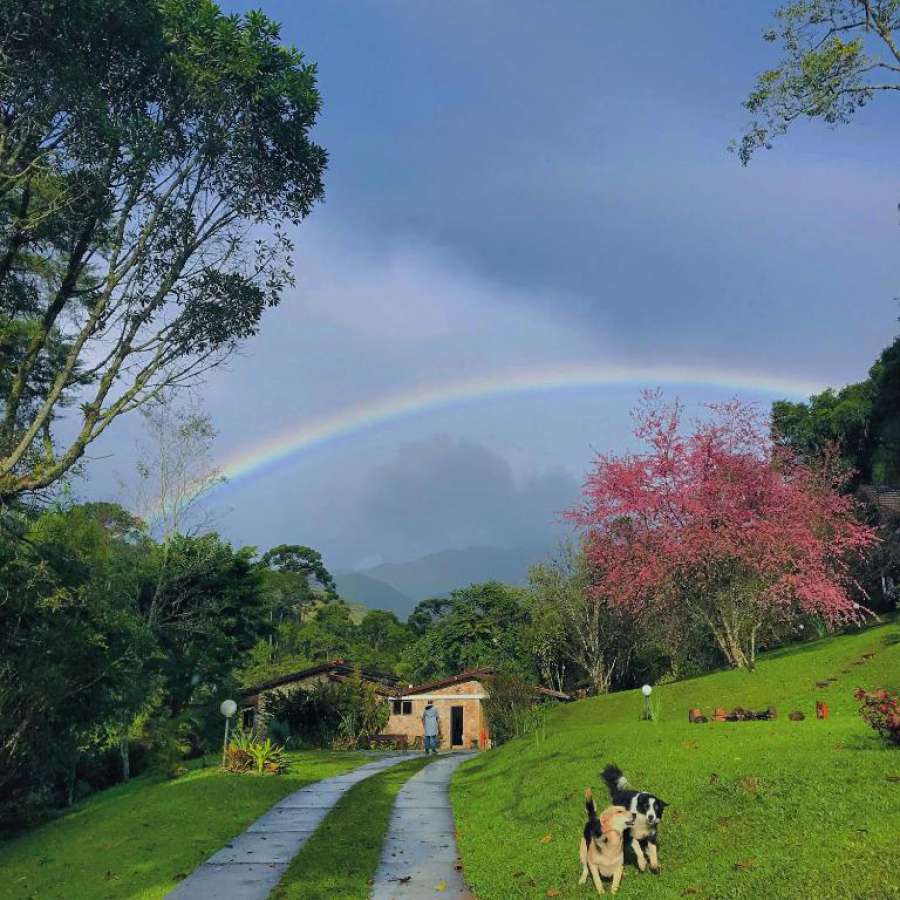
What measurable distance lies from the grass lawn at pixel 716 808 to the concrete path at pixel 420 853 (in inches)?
11.2

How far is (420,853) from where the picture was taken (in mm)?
10336

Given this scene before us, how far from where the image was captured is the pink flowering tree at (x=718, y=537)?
93.1 feet

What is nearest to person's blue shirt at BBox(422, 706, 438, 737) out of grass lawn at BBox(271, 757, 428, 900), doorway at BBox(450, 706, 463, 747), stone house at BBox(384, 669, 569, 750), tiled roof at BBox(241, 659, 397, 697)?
tiled roof at BBox(241, 659, 397, 697)

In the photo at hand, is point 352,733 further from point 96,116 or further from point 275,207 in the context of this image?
point 96,116

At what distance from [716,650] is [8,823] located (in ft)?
118

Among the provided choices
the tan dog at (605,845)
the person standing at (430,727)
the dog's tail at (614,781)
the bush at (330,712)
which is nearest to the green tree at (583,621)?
the bush at (330,712)

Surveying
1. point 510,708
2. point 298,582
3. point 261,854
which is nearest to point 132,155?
point 261,854

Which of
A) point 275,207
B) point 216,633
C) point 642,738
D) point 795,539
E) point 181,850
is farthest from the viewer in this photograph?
point 216,633

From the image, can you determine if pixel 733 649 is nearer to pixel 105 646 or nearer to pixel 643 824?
pixel 105 646

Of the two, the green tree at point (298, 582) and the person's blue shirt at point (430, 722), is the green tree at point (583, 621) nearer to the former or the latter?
the person's blue shirt at point (430, 722)

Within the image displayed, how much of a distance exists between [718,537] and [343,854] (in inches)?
862

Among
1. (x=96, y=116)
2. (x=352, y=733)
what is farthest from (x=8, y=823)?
(x=96, y=116)

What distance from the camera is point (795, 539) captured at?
28.3 metres

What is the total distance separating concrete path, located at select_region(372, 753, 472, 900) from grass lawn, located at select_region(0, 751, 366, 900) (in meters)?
2.68
